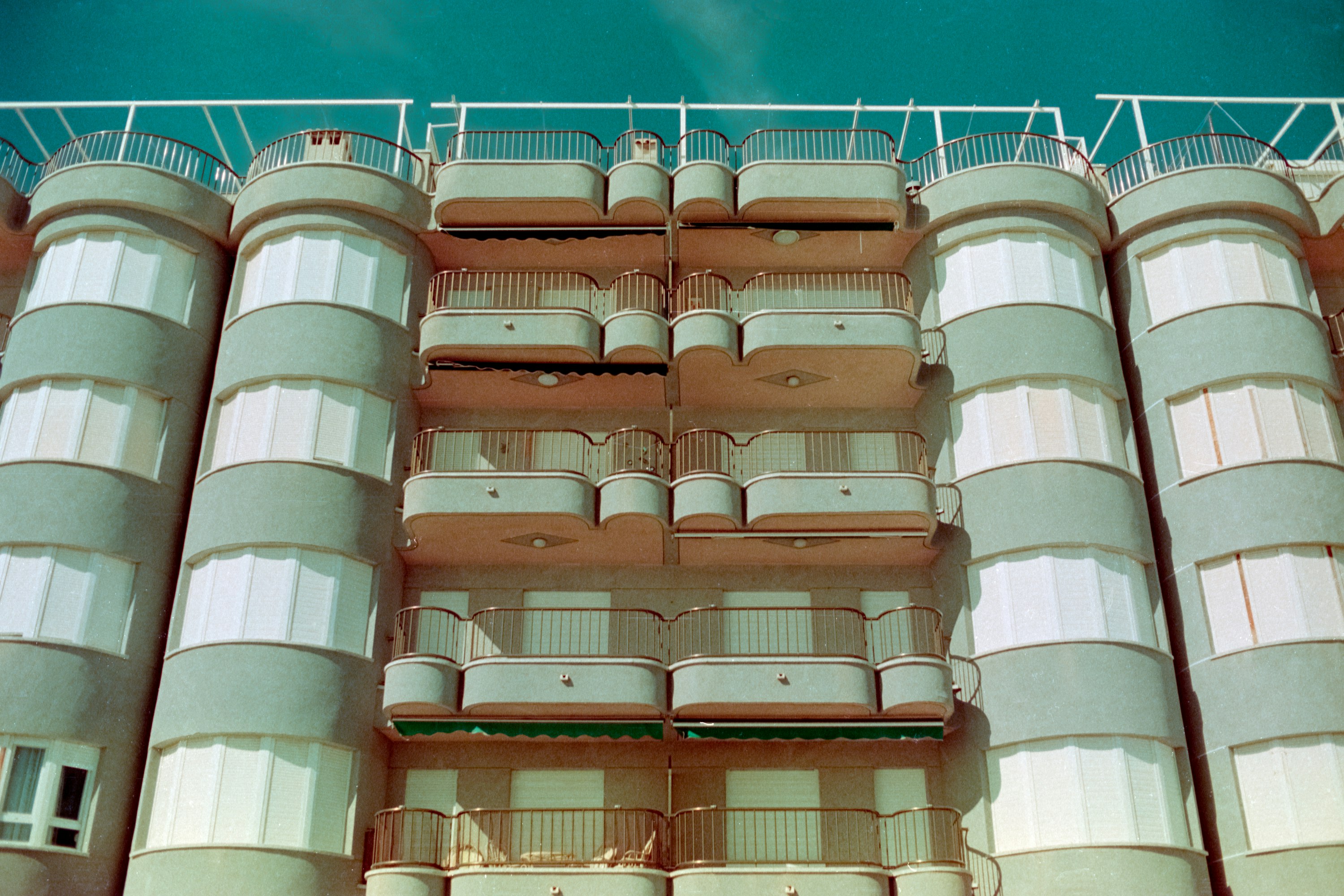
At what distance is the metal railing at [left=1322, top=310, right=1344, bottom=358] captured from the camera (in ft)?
96.3

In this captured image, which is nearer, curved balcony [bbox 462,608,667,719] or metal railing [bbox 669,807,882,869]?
curved balcony [bbox 462,608,667,719]

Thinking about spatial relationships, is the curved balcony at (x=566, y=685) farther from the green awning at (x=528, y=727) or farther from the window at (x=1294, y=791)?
the window at (x=1294, y=791)

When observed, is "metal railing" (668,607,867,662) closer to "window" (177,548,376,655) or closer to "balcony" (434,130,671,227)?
"window" (177,548,376,655)

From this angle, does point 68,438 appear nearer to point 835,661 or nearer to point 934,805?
point 835,661

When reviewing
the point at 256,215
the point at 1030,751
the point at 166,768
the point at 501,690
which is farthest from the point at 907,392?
the point at 166,768

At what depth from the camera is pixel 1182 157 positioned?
30688mm

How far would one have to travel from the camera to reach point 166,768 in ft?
79.3

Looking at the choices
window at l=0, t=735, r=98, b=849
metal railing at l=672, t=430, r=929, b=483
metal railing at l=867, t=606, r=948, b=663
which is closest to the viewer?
window at l=0, t=735, r=98, b=849

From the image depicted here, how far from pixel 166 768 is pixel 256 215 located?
13.0 m

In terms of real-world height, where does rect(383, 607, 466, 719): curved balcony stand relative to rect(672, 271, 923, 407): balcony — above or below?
below

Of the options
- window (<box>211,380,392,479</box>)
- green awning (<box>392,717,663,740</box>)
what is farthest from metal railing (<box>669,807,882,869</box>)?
window (<box>211,380,392,479</box>)

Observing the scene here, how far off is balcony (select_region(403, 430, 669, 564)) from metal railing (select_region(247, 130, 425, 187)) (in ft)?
23.7

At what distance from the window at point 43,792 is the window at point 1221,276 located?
991 inches

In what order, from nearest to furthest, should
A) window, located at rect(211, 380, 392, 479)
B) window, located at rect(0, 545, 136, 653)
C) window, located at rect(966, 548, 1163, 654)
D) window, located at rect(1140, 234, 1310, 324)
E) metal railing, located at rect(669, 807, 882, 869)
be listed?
window, located at rect(0, 545, 136, 653)
metal railing, located at rect(669, 807, 882, 869)
window, located at rect(966, 548, 1163, 654)
window, located at rect(211, 380, 392, 479)
window, located at rect(1140, 234, 1310, 324)
